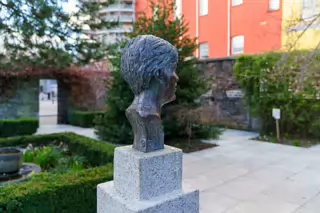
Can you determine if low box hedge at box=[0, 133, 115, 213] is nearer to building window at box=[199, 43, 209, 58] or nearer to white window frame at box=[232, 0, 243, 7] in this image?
white window frame at box=[232, 0, 243, 7]

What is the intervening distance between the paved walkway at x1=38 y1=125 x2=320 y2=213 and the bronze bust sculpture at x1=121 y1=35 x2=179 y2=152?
575 millimetres

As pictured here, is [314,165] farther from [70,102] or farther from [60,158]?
[70,102]

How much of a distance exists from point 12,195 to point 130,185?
4.76ft

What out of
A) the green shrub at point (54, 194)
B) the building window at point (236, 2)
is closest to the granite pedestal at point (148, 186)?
the green shrub at point (54, 194)

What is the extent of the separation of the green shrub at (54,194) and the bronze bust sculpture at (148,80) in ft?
4.18

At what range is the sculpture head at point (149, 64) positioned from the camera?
6.32ft

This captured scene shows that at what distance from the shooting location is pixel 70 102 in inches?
483

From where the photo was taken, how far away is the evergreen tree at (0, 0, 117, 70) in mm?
5016

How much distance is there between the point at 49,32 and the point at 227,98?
23.8 feet

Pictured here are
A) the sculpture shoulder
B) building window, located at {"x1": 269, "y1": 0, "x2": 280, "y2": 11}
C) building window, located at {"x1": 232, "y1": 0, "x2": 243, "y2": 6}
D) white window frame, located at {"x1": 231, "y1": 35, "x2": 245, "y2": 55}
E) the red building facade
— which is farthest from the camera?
white window frame, located at {"x1": 231, "y1": 35, "x2": 245, "y2": 55}

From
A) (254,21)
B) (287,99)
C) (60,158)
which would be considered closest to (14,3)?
(60,158)

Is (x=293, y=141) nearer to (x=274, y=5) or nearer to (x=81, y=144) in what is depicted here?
(x=81, y=144)

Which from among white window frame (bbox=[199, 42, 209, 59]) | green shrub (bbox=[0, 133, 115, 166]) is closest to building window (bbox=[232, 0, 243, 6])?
white window frame (bbox=[199, 42, 209, 59])

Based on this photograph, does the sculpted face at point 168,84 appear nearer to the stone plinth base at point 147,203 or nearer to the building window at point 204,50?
the stone plinth base at point 147,203
